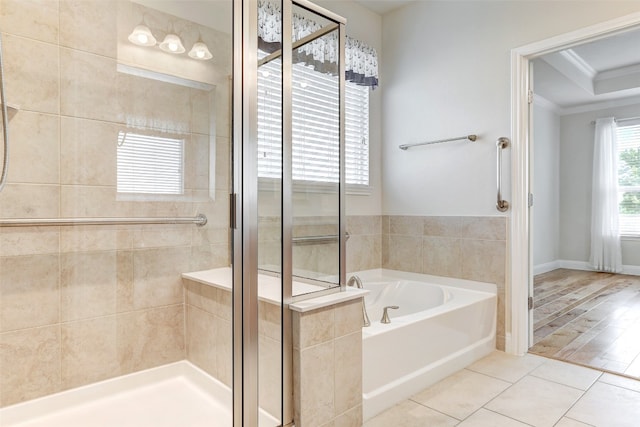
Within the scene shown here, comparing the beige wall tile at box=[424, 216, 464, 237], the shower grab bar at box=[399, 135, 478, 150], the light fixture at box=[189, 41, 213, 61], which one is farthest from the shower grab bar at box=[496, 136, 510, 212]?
the light fixture at box=[189, 41, 213, 61]

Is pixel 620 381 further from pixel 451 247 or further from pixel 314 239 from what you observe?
pixel 314 239

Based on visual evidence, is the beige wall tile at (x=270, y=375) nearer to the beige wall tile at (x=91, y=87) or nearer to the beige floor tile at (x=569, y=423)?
the beige floor tile at (x=569, y=423)

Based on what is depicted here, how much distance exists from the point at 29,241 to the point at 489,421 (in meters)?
2.22

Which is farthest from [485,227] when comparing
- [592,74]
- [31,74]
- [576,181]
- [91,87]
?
[576,181]

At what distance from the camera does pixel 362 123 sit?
3.20 m

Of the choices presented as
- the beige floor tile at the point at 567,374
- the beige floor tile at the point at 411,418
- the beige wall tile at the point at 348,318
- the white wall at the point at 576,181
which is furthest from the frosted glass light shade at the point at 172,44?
the white wall at the point at 576,181

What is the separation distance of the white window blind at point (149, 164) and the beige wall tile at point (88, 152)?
5cm

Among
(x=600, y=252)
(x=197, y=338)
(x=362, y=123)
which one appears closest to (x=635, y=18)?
(x=362, y=123)

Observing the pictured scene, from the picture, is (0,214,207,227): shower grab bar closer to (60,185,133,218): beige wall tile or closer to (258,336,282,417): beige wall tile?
(60,185,133,218): beige wall tile

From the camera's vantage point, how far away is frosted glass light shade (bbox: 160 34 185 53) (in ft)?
6.67

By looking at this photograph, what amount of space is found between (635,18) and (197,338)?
2867 mm

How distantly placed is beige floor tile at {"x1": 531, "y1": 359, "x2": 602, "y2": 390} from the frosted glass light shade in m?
2.71

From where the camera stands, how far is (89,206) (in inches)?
72.6

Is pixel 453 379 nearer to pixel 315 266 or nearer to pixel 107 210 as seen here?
pixel 315 266
